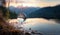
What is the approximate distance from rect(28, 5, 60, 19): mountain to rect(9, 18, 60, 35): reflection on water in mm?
45

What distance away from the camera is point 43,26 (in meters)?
1.61

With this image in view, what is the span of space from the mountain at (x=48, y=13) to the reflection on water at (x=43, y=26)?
45 mm

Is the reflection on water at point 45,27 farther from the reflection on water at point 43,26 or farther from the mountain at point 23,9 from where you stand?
the mountain at point 23,9

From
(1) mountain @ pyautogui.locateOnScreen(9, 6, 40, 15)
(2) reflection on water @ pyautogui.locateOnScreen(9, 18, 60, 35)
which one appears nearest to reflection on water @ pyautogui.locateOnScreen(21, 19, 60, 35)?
(2) reflection on water @ pyautogui.locateOnScreen(9, 18, 60, 35)

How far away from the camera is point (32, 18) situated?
5.38 ft

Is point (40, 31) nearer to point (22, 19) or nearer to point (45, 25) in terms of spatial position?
point (45, 25)

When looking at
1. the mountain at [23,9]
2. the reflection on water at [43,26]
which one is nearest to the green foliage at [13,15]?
the mountain at [23,9]

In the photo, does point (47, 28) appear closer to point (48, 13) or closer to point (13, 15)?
point (48, 13)

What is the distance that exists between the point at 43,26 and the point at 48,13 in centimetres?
15


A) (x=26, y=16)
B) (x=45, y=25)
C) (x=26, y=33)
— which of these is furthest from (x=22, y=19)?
(x=45, y=25)

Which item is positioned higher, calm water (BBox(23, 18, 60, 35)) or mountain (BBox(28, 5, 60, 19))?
mountain (BBox(28, 5, 60, 19))

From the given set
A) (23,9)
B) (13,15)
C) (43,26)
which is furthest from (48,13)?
(13,15)

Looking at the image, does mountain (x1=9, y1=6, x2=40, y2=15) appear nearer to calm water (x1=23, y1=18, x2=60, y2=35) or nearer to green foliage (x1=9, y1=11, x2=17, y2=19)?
green foliage (x1=9, y1=11, x2=17, y2=19)

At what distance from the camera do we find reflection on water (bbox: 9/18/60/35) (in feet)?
5.27
